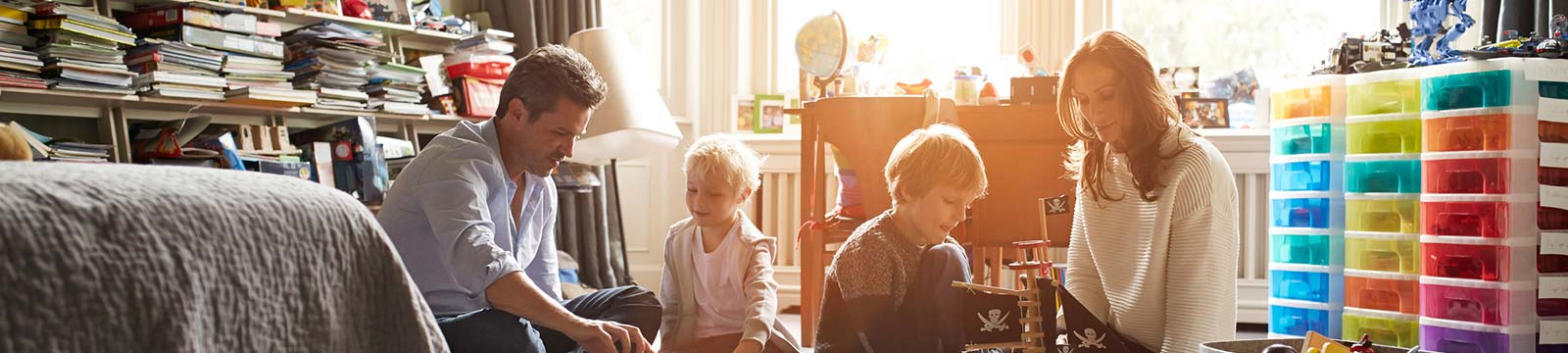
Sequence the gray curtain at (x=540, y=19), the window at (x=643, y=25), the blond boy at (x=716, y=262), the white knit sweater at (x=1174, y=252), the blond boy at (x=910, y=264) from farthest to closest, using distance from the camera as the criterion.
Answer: the window at (x=643, y=25) < the gray curtain at (x=540, y=19) < the blond boy at (x=716, y=262) < the blond boy at (x=910, y=264) < the white knit sweater at (x=1174, y=252)

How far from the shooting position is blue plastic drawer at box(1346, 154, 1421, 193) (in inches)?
112

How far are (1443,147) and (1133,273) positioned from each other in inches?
55.9

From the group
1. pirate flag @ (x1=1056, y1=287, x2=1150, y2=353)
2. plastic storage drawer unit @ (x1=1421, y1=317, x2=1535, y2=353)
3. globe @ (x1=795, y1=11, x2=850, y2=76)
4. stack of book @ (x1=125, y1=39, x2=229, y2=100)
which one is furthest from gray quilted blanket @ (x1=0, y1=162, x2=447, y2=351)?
globe @ (x1=795, y1=11, x2=850, y2=76)

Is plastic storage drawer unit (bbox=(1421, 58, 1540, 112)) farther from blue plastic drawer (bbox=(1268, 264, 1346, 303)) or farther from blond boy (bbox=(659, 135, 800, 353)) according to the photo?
blond boy (bbox=(659, 135, 800, 353))

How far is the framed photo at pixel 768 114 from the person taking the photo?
14.1ft

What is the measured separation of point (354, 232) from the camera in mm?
826

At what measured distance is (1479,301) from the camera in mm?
2682

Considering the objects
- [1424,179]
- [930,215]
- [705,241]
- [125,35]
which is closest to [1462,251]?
[1424,179]

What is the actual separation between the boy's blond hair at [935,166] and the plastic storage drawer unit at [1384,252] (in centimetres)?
153

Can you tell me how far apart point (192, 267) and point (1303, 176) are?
302 cm

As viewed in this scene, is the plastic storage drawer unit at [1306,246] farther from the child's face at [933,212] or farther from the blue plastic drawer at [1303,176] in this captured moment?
the child's face at [933,212]

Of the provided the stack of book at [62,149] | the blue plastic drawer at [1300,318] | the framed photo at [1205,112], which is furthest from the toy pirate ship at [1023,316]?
the framed photo at [1205,112]

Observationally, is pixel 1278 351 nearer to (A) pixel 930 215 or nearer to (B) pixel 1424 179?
(A) pixel 930 215

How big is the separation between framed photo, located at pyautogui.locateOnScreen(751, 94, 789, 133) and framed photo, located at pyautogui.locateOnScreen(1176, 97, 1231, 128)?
1.38 meters
